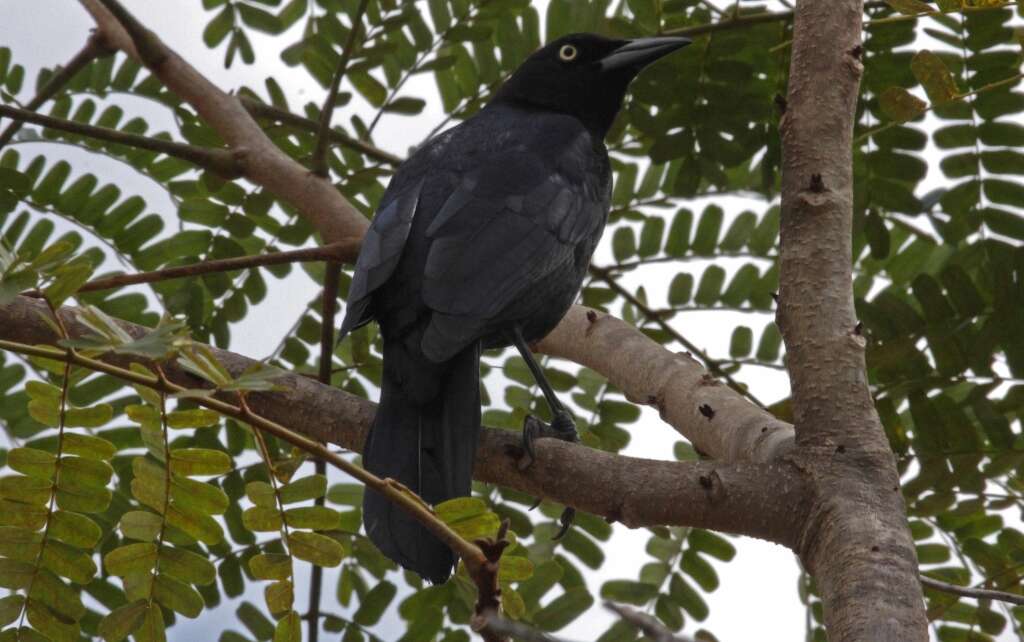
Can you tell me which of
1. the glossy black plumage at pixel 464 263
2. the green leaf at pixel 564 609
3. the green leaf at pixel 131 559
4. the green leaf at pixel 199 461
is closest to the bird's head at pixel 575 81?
the glossy black plumage at pixel 464 263

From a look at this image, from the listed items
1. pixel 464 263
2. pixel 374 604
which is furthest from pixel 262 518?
pixel 374 604

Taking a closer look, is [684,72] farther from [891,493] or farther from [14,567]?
[14,567]

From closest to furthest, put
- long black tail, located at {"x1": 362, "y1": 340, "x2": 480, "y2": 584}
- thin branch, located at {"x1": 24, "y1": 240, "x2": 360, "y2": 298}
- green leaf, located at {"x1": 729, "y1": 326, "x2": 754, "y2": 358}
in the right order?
long black tail, located at {"x1": 362, "y1": 340, "x2": 480, "y2": 584} < thin branch, located at {"x1": 24, "y1": 240, "x2": 360, "y2": 298} < green leaf, located at {"x1": 729, "y1": 326, "x2": 754, "y2": 358}

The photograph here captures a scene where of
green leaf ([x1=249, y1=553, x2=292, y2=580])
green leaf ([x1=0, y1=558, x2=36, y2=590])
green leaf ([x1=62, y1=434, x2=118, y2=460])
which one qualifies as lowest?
green leaf ([x1=0, y1=558, x2=36, y2=590])

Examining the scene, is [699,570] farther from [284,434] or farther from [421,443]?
[284,434]

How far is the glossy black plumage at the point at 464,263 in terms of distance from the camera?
3.18 m

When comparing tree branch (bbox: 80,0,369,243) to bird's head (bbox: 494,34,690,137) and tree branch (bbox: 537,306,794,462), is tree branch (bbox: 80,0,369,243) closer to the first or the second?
tree branch (bbox: 537,306,794,462)

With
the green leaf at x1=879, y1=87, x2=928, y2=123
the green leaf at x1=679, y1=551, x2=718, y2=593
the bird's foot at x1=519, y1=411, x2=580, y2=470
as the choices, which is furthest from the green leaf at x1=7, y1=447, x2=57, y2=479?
the green leaf at x1=679, y1=551, x2=718, y2=593

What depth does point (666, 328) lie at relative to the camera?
435 cm

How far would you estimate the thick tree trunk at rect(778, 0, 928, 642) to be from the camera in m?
2.27

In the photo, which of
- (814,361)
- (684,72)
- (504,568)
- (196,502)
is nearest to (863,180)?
(684,72)

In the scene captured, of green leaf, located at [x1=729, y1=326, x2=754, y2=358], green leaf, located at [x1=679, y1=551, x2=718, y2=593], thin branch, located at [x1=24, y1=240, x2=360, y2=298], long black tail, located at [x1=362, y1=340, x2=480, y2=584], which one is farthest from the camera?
green leaf, located at [x1=729, y1=326, x2=754, y2=358]

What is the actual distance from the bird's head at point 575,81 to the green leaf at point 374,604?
1.79 m

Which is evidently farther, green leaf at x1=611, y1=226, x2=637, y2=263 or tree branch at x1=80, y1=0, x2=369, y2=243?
green leaf at x1=611, y1=226, x2=637, y2=263
